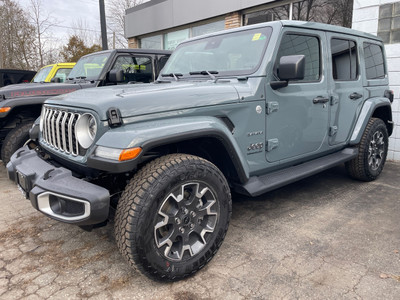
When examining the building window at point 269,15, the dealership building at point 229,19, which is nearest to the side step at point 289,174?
the dealership building at point 229,19

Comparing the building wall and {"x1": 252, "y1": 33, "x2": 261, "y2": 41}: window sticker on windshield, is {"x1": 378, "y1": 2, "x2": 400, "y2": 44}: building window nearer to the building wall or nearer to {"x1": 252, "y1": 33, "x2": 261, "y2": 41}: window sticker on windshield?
the building wall

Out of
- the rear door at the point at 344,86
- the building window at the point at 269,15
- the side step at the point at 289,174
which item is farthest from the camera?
the building window at the point at 269,15

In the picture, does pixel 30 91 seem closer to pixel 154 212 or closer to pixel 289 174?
pixel 154 212

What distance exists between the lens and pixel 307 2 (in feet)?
22.9

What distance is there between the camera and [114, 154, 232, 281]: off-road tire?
1903 mm

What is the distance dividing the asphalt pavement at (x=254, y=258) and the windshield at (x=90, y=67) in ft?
8.61

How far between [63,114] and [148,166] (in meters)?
0.89

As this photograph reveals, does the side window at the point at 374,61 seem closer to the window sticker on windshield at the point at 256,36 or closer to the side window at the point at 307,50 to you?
the side window at the point at 307,50

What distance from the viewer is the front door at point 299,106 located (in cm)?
282

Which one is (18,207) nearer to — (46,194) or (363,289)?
(46,194)

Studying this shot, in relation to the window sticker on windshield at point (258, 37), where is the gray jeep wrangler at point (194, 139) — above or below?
below

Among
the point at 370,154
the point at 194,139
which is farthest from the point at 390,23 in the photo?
the point at 194,139

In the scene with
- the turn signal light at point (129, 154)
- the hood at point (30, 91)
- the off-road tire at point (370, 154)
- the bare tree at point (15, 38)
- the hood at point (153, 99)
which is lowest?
the off-road tire at point (370, 154)

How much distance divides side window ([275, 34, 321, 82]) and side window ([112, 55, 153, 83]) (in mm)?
3222
